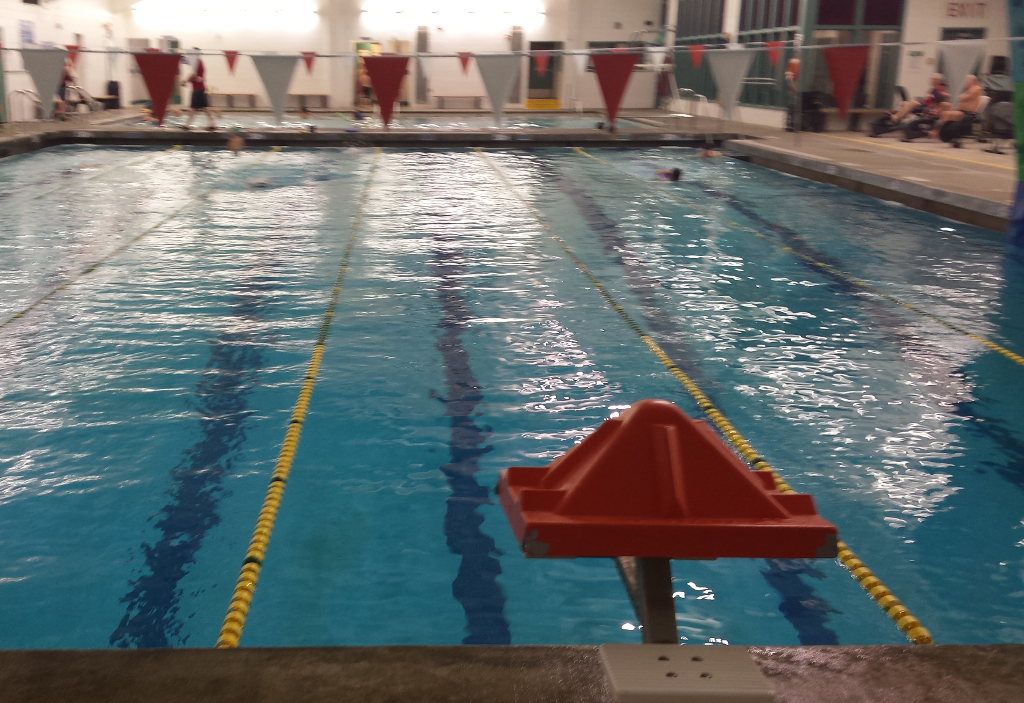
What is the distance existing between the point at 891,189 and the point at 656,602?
9465mm

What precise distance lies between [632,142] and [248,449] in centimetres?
1331

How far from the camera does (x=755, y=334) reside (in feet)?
16.8

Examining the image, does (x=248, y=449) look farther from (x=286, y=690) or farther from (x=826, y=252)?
(x=826, y=252)

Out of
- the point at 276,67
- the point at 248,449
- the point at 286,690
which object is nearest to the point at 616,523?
the point at 286,690

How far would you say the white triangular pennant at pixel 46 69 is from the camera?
11.5 meters

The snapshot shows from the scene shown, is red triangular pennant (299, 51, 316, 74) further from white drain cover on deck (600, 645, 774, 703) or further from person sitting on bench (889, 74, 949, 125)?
white drain cover on deck (600, 645, 774, 703)

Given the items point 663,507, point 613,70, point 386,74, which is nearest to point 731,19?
point 613,70

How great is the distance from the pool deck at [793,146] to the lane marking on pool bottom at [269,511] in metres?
6.50

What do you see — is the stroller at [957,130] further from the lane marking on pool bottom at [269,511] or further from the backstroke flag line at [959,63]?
the lane marking on pool bottom at [269,511]

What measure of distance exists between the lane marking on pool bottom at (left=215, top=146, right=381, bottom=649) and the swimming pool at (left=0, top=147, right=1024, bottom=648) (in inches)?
1.8

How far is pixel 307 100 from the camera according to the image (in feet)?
83.2

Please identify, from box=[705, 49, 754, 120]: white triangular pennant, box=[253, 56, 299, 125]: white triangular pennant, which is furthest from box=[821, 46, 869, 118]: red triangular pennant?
box=[253, 56, 299, 125]: white triangular pennant

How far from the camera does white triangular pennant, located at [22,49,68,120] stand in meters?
11.5

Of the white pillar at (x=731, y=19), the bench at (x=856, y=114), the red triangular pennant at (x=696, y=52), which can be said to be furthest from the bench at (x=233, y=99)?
the bench at (x=856, y=114)
